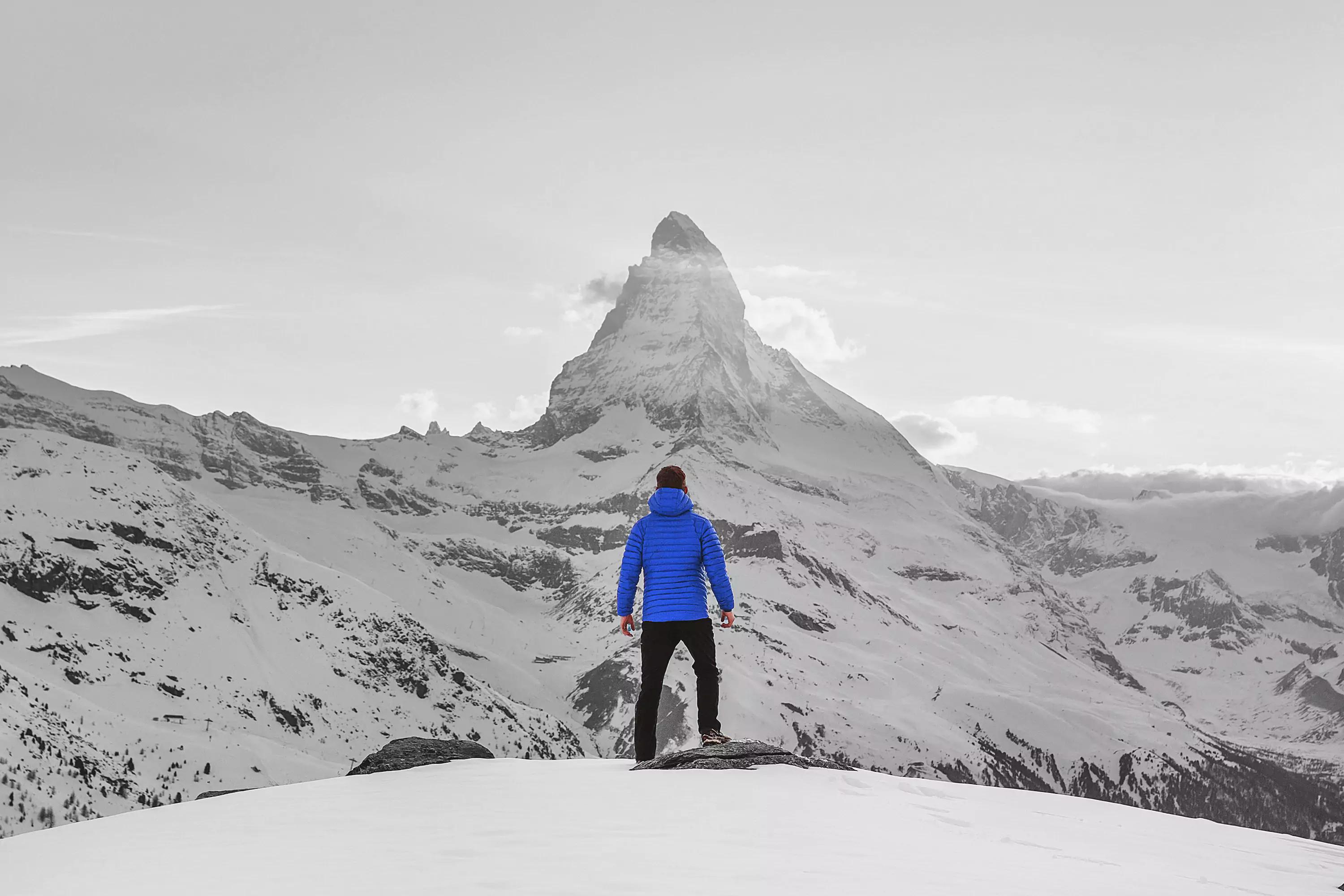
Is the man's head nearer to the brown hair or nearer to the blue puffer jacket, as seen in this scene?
the brown hair

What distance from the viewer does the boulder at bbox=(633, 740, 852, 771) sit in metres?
15.5

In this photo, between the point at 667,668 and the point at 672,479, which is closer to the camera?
the point at 667,668

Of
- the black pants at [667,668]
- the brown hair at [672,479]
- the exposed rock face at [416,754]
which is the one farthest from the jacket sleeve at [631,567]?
the exposed rock face at [416,754]

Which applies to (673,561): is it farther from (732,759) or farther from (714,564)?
(732,759)

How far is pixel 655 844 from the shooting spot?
389 inches

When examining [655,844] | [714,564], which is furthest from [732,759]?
[655,844]

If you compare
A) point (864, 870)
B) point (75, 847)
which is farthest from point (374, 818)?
point (864, 870)

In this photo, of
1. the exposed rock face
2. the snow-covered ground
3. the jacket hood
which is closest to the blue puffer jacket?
the jacket hood

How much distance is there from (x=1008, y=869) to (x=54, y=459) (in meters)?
183

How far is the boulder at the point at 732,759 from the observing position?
50.8ft

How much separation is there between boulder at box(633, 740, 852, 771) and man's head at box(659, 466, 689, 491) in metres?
3.85

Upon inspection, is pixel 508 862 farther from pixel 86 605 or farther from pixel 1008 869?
pixel 86 605

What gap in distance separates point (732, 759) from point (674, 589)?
2.58 meters

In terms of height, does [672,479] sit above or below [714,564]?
above
